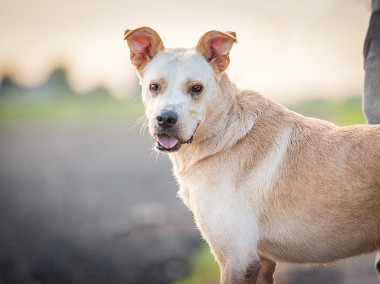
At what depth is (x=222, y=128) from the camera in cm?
491

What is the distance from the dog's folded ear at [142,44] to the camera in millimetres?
4930

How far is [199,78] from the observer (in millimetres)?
4797

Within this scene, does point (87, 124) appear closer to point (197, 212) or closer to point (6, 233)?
point (6, 233)

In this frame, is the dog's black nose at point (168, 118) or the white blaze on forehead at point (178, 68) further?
the white blaze on forehead at point (178, 68)

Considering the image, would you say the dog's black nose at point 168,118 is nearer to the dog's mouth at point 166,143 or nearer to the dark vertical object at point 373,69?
the dog's mouth at point 166,143

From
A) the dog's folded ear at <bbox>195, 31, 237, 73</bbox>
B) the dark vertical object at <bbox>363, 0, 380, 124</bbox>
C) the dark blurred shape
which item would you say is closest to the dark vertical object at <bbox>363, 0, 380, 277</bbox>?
the dark vertical object at <bbox>363, 0, 380, 124</bbox>

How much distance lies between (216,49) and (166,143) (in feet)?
2.87

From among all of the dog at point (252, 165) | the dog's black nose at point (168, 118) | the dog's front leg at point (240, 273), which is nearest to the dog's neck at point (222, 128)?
the dog at point (252, 165)

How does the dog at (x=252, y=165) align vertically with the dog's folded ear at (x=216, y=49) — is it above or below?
below

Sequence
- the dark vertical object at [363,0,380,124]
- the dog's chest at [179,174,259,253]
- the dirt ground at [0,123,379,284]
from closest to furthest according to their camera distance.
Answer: the dog's chest at [179,174,259,253]
the dark vertical object at [363,0,380,124]
the dirt ground at [0,123,379,284]

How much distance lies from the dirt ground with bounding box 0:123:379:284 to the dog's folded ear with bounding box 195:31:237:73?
309 centimetres

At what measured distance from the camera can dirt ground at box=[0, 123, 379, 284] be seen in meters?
11.1

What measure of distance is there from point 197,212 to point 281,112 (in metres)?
1.06

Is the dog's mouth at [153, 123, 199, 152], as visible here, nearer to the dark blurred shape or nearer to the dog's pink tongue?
the dog's pink tongue
